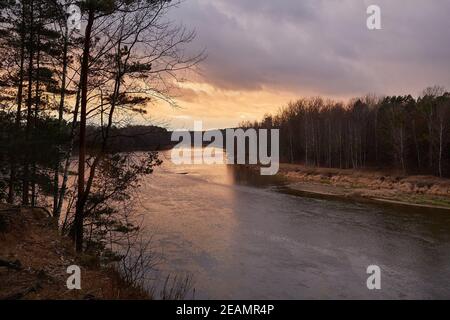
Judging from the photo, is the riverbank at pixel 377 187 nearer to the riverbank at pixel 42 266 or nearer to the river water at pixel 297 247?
the river water at pixel 297 247

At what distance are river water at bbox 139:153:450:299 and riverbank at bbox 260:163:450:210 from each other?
4564 millimetres

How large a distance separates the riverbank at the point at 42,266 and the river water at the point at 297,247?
3853 millimetres

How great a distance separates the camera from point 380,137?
188ft

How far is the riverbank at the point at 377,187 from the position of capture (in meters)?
32.9

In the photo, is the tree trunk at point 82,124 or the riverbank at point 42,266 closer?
the riverbank at point 42,266

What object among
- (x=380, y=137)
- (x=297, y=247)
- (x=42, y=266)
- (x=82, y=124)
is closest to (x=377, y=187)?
(x=380, y=137)

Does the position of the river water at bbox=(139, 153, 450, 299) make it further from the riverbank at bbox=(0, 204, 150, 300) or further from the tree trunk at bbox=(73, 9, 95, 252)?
the tree trunk at bbox=(73, 9, 95, 252)

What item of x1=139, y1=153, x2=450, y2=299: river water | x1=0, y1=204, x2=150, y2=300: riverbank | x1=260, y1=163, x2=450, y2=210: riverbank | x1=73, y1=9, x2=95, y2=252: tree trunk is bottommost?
x1=139, y1=153, x2=450, y2=299: river water

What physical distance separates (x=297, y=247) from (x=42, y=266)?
1218 centimetres

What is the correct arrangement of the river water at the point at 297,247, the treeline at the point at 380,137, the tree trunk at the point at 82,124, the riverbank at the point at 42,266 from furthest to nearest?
the treeline at the point at 380,137, the river water at the point at 297,247, the tree trunk at the point at 82,124, the riverbank at the point at 42,266

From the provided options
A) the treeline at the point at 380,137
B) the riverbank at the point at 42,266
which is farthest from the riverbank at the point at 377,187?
the riverbank at the point at 42,266

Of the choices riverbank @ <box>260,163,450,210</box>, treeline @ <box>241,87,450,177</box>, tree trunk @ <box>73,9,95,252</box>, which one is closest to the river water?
tree trunk @ <box>73,9,95,252</box>

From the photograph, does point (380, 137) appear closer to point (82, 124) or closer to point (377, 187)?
point (377, 187)

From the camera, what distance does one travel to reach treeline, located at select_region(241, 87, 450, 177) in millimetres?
47094
